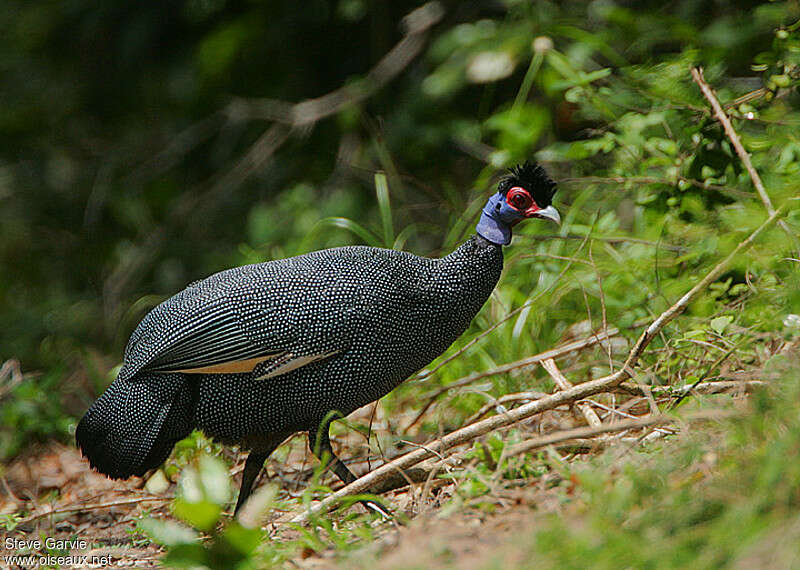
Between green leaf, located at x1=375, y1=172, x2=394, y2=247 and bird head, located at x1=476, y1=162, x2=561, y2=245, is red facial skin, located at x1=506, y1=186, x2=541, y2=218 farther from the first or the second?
green leaf, located at x1=375, y1=172, x2=394, y2=247

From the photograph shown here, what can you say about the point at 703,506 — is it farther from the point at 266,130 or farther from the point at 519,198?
the point at 266,130

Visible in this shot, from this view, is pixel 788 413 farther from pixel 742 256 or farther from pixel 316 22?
pixel 316 22

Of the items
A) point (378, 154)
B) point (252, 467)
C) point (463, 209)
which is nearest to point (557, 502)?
point (252, 467)

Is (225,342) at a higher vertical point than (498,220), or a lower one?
lower

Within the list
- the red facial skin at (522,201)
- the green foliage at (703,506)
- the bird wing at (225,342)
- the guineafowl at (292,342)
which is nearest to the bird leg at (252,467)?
the guineafowl at (292,342)

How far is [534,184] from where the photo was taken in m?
2.54

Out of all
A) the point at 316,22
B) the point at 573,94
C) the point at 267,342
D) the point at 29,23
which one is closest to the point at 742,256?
the point at 573,94

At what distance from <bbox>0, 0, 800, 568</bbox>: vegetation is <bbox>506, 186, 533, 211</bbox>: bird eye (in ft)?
1.79

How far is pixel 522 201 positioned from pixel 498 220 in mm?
92

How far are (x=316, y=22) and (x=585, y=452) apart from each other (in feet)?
10.1

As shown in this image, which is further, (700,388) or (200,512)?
(700,388)

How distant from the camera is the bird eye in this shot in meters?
2.53

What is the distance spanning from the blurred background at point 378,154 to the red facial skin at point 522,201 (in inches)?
19.9

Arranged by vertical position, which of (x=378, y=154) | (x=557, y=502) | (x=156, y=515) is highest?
(x=378, y=154)
